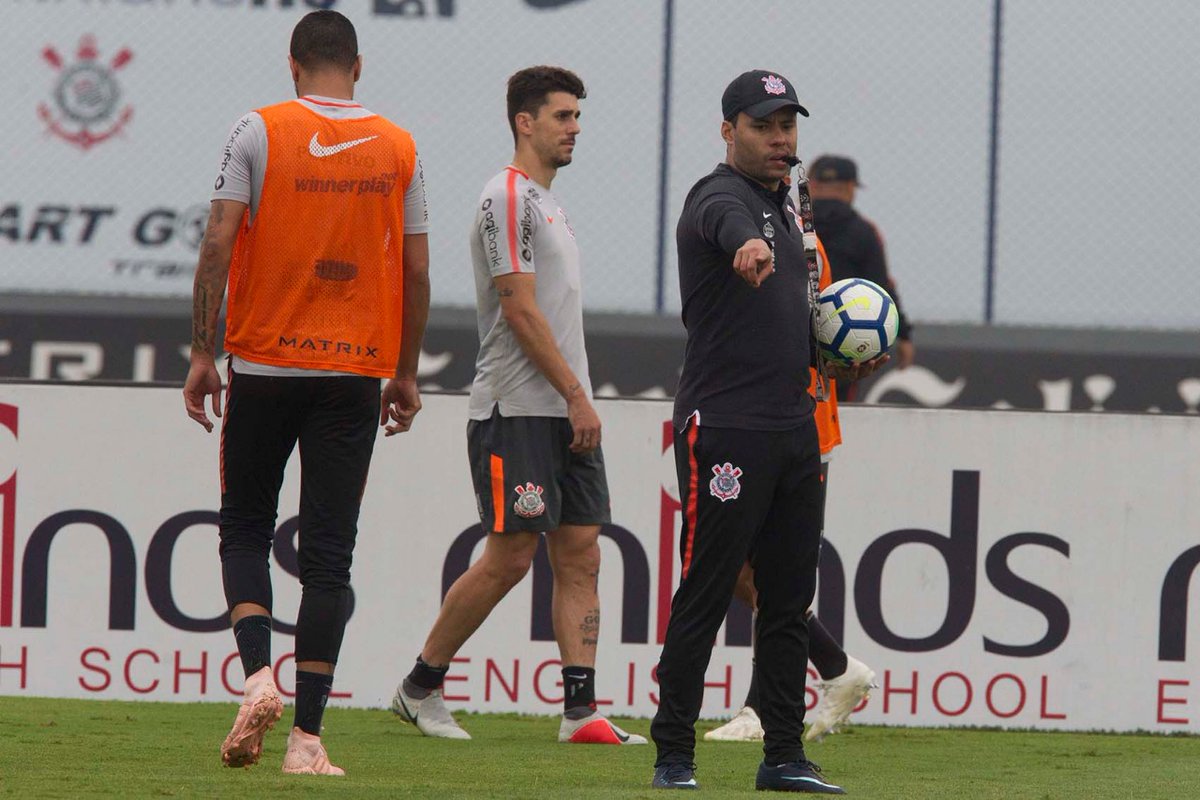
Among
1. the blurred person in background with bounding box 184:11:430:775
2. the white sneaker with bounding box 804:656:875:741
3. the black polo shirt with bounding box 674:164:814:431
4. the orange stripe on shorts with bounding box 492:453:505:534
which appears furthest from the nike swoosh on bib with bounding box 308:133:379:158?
the white sneaker with bounding box 804:656:875:741

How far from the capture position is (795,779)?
14.3 feet

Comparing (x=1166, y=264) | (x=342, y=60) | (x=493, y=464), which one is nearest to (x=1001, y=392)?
(x=1166, y=264)

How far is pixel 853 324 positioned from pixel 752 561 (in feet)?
1.96

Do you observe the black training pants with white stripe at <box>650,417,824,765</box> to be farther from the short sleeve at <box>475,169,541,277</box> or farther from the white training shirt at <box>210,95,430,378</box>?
the short sleeve at <box>475,169,541,277</box>

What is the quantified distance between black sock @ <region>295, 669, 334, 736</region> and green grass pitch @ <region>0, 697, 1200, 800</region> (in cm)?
13

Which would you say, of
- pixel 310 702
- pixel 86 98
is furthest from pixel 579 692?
pixel 86 98

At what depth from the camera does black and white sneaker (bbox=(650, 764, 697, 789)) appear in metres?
4.35

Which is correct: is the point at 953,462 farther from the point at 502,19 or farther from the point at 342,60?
the point at 502,19

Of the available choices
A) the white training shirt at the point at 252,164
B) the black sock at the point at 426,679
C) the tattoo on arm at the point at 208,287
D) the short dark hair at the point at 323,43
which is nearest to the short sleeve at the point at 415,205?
the white training shirt at the point at 252,164

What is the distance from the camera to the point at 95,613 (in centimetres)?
666

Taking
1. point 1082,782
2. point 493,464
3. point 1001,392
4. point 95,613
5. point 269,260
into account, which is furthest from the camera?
point 1001,392

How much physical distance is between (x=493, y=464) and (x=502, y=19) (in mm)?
Answer: 7528

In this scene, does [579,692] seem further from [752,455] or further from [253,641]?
[752,455]

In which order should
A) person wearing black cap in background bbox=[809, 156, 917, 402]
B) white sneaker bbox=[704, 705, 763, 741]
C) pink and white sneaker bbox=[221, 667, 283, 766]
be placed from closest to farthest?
pink and white sneaker bbox=[221, 667, 283, 766]
white sneaker bbox=[704, 705, 763, 741]
person wearing black cap in background bbox=[809, 156, 917, 402]
